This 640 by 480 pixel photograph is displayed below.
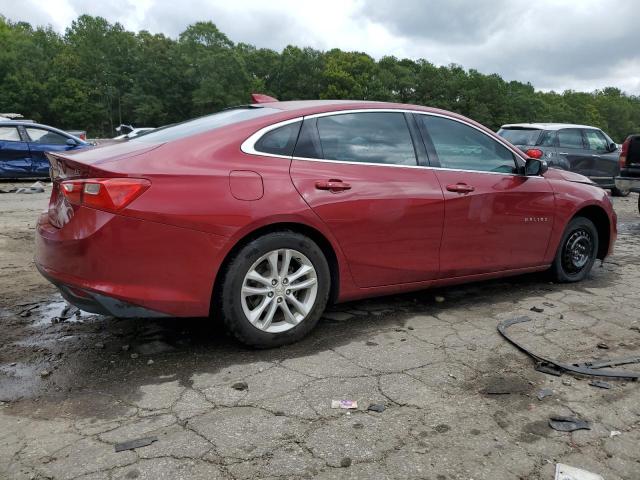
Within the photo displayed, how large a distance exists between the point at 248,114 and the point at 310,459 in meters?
2.32

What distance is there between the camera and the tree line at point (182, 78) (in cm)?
5653

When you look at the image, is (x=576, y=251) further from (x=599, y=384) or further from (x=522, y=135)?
(x=522, y=135)

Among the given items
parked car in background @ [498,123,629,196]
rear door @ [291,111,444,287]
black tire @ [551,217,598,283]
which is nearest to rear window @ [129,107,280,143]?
rear door @ [291,111,444,287]

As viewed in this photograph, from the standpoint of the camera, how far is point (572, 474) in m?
2.22

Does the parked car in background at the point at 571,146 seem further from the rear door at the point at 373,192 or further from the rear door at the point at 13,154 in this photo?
the rear door at the point at 13,154

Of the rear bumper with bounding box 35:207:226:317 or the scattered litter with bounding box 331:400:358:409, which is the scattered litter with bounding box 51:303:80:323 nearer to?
the rear bumper with bounding box 35:207:226:317

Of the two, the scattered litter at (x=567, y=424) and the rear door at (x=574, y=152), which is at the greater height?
the rear door at (x=574, y=152)

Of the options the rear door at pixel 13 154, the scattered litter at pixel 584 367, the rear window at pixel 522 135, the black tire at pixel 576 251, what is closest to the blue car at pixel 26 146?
the rear door at pixel 13 154

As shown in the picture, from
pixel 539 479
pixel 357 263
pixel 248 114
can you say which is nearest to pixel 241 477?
pixel 539 479

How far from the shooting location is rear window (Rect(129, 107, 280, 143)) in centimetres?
344

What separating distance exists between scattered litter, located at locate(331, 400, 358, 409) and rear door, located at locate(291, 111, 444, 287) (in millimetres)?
1052

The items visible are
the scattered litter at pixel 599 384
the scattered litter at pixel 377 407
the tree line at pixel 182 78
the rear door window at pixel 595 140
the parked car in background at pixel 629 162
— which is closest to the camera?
the scattered litter at pixel 377 407

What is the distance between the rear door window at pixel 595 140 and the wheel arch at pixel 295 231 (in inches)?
430

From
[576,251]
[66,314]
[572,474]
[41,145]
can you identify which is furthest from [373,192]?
[41,145]
